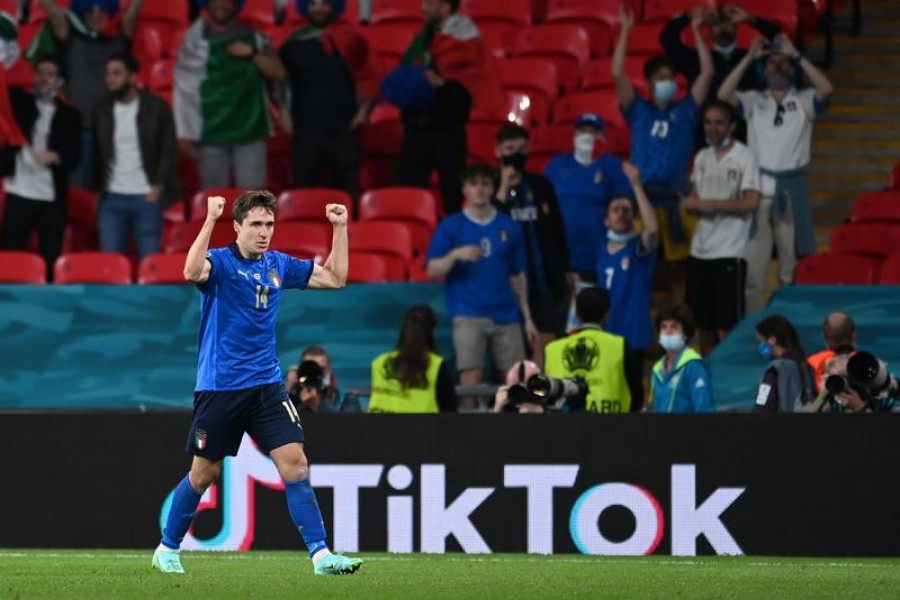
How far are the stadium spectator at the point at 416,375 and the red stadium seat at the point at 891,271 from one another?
12.4 ft

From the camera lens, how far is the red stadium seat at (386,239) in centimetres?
1574

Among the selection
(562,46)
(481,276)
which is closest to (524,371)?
(481,276)

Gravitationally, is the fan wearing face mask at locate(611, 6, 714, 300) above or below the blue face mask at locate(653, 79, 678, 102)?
below

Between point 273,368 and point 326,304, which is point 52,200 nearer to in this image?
point 326,304

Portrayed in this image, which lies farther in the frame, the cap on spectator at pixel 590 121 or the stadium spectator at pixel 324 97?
the stadium spectator at pixel 324 97

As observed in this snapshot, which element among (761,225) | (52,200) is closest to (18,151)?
(52,200)

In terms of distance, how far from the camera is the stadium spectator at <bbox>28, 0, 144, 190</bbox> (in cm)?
1741

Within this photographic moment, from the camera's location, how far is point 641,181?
15.2 metres

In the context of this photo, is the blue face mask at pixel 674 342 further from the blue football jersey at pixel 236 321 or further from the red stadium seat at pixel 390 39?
the red stadium seat at pixel 390 39

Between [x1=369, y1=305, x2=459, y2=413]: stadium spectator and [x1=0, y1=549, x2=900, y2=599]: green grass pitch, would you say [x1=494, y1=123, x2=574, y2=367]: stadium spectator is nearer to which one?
[x1=369, y1=305, x2=459, y2=413]: stadium spectator

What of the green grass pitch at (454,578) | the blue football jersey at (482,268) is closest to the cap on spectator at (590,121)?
the blue football jersey at (482,268)

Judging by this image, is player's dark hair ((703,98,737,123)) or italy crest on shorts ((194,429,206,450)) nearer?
italy crest on shorts ((194,429,206,450))

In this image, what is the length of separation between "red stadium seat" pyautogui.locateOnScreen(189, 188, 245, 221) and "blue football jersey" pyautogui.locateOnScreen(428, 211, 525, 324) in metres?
2.21

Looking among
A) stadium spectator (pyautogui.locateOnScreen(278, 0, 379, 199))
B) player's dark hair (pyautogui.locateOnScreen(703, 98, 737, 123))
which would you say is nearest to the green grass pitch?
player's dark hair (pyautogui.locateOnScreen(703, 98, 737, 123))
